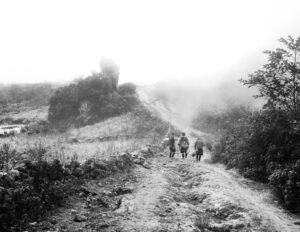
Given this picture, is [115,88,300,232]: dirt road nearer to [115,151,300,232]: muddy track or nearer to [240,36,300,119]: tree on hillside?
[115,151,300,232]: muddy track

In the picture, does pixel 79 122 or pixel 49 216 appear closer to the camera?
pixel 49 216

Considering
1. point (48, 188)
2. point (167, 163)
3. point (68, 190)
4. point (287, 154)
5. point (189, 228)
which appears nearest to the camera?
point (189, 228)

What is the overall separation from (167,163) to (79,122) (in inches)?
802

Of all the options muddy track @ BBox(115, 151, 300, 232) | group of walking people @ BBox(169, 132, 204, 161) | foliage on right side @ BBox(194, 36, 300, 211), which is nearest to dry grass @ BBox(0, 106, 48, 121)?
group of walking people @ BBox(169, 132, 204, 161)

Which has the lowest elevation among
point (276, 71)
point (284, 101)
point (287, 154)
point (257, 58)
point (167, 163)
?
point (167, 163)

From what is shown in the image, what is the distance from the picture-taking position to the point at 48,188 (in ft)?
27.8

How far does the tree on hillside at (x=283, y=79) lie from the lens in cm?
1348

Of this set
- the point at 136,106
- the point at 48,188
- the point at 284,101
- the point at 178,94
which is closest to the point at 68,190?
the point at 48,188

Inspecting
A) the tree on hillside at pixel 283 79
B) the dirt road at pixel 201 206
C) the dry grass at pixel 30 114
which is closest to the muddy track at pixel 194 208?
the dirt road at pixel 201 206

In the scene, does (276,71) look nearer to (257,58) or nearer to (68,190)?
(68,190)

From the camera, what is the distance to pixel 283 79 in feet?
45.4

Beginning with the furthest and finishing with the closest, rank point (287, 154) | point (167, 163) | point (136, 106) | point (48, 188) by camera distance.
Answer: point (136, 106) < point (167, 163) < point (287, 154) < point (48, 188)

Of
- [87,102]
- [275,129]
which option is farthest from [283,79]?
[87,102]

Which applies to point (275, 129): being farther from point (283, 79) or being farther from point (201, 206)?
point (201, 206)
